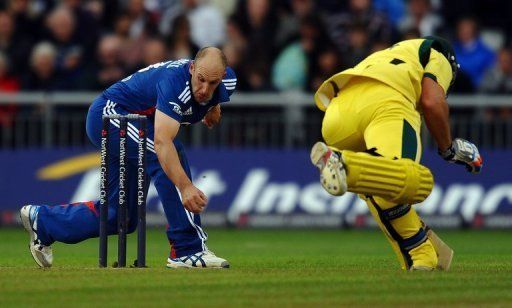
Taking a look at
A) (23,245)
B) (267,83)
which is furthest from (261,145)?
(23,245)

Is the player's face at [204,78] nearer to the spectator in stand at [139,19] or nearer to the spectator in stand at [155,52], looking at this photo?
the spectator in stand at [155,52]

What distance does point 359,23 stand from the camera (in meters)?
20.9

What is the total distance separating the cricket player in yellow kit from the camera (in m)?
10.3

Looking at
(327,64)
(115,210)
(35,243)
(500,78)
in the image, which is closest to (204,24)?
(327,64)

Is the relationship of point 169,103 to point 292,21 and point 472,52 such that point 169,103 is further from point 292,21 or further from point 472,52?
point 472,52

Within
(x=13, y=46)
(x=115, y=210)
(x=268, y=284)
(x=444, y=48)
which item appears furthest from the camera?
(x=13, y=46)

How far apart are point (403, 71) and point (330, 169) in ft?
4.92

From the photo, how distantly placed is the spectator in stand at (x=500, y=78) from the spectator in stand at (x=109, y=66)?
5441mm

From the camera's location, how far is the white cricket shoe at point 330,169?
9891 millimetres

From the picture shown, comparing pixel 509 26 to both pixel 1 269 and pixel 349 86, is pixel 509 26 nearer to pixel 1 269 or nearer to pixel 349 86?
pixel 349 86

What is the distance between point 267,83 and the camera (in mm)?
21141

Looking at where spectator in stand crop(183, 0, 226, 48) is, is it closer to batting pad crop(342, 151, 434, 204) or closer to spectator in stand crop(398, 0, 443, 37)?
spectator in stand crop(398, 0, 443, 37)

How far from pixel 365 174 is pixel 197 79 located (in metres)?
1.57

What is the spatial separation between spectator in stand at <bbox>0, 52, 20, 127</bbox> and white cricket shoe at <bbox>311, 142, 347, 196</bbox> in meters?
11.2
